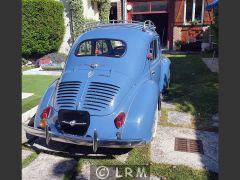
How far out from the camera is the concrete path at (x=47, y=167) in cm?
439

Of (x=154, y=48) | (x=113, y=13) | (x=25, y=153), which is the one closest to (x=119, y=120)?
(x=25, y=153)

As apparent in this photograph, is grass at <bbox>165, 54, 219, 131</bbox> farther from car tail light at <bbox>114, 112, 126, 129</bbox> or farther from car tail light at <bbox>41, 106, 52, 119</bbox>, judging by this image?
car tail light at <bbox>41, 106, 52, 119</bbox>

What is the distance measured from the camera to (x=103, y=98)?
189 inches

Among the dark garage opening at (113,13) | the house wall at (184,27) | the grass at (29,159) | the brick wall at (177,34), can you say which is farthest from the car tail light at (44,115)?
the dark garage opening at (113,13)

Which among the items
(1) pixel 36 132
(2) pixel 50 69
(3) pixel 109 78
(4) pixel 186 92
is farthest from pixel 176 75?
(1) pixel 36 132

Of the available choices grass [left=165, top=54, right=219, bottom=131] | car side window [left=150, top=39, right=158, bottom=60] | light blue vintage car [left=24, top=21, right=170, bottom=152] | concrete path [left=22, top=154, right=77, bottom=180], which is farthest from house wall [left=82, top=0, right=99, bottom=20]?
concrete path [left=22, top=154, right=77, bottom=180]

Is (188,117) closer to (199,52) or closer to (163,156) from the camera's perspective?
(163,156)

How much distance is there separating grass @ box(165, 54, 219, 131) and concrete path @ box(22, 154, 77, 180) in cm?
302

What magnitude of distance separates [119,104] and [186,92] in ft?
14.4

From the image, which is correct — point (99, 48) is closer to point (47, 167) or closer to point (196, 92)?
point (47, 167)

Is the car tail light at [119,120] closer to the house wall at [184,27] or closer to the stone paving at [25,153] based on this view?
the stone paving at [25,153]

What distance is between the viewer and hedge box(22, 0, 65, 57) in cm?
1348

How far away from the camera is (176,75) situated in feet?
36.6

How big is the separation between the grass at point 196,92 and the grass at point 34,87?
12.4ft
